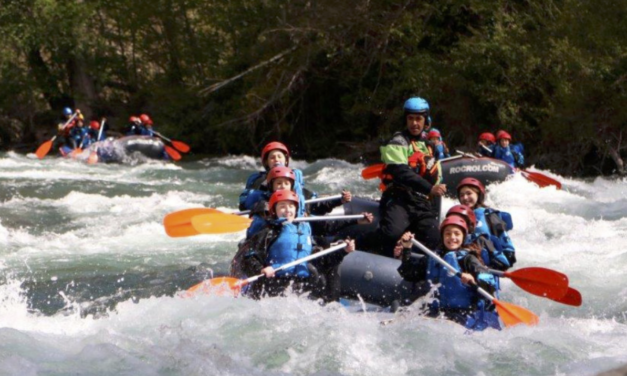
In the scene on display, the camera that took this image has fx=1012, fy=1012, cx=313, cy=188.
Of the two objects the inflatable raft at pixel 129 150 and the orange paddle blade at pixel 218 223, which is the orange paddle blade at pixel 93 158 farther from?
the orange paddle blade at pixel 218 223

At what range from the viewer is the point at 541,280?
6.67 metres

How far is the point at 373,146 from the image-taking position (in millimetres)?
19766

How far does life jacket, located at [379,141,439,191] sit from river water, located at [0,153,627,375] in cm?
125

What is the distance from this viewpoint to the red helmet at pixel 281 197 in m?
6.79

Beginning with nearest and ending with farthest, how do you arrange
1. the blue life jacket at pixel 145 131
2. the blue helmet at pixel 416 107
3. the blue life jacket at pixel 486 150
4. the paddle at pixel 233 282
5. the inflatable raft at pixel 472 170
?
the paddle at pixel 233 282
the blue helmet at pixel 416 107
the inflatable raft at pixel 472 170
the blue life jacket at pixel 486 150
the blue life jacket at pixel 145 131

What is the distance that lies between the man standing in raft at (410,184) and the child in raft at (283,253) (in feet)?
2.25

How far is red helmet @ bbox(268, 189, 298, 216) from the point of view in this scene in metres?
6.79

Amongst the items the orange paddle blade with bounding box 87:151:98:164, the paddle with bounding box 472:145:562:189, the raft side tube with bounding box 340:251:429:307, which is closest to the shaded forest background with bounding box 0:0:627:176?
the orange paddle blade with bounding box 87:151:98:164

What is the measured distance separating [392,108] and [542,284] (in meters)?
13.3

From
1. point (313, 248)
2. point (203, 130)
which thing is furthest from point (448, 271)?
point (203, 130)

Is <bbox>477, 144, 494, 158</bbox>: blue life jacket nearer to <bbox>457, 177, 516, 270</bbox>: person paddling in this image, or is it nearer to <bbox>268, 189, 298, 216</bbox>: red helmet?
<bbox>457, 177, 516, 270</bbox>: person paddling

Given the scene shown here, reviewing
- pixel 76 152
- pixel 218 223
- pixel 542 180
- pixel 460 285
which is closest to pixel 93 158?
pixel 76 152

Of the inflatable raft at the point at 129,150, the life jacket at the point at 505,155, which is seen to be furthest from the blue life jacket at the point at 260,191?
the inflatable raft at the point at 129,150

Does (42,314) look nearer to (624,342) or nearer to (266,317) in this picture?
(266,317)
